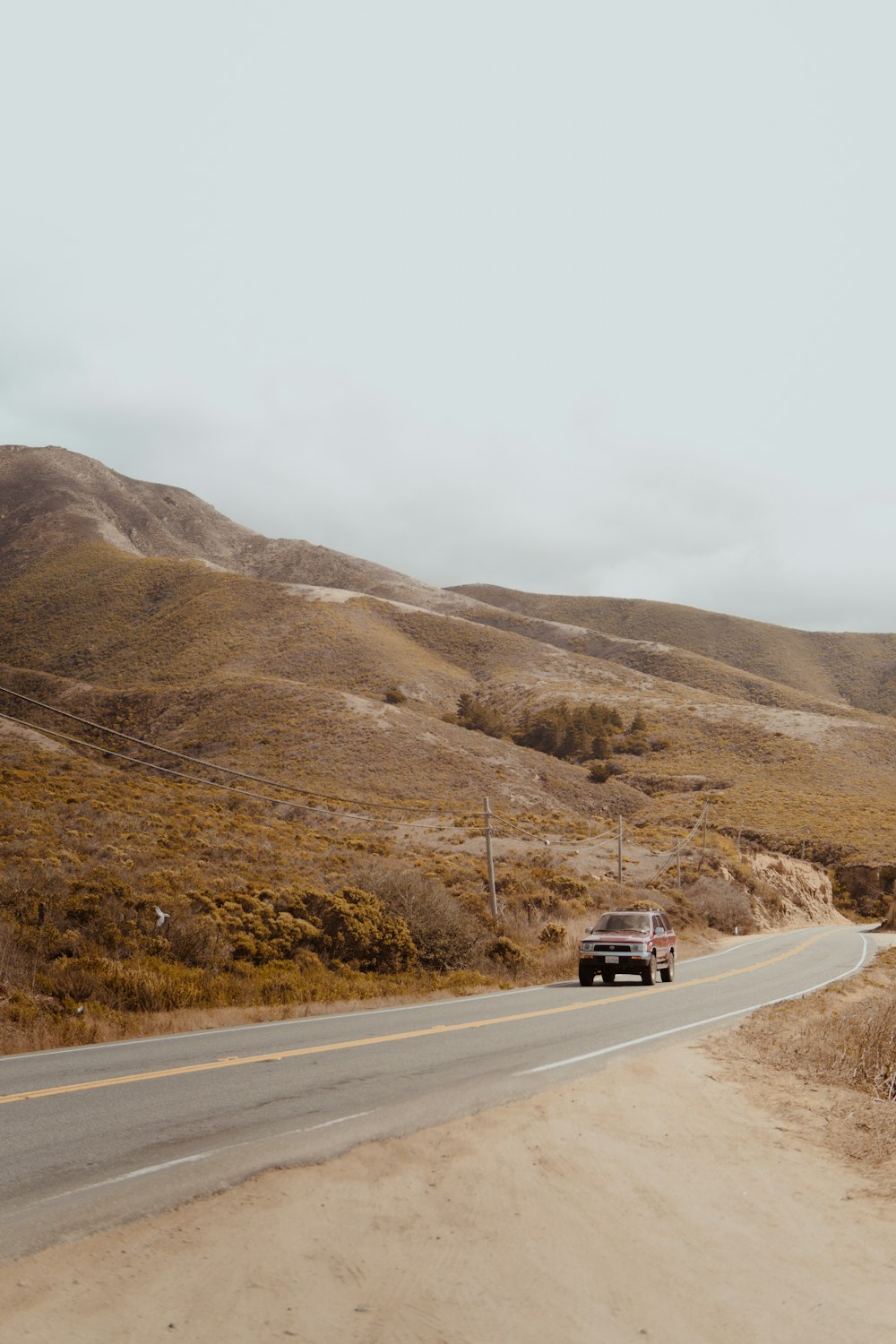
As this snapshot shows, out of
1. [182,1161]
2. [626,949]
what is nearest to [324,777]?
[626,949]

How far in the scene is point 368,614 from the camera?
113438mm

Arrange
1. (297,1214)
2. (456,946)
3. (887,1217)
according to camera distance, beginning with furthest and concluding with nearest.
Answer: (456,946) → (887,1217) → (297,1214)

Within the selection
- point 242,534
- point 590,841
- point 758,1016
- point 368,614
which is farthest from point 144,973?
point 242,534

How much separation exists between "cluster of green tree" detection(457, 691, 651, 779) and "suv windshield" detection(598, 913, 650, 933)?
196 feet

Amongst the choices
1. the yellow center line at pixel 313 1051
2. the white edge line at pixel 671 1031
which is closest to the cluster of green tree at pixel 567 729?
the white edge line at pixel 671 1031

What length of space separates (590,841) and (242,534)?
5735 inches

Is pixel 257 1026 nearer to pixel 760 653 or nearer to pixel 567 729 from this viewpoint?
pixel 567 729

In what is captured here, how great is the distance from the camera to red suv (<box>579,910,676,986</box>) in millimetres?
22328

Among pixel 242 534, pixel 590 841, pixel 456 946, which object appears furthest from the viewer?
pixel 242 534

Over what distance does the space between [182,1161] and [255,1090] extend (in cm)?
270

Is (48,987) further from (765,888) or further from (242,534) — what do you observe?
(242,534)

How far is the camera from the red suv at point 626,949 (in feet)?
73.3

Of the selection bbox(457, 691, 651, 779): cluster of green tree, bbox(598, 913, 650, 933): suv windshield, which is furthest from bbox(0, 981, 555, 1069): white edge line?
bbox(457, 691, 651, 779): cluster of green tree

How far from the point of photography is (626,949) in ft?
73.3
